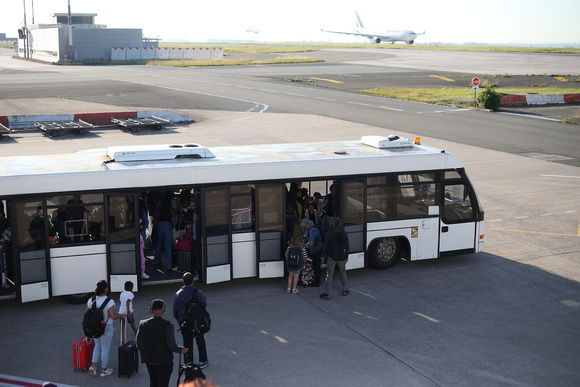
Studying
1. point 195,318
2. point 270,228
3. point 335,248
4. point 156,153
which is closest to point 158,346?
point 195,318

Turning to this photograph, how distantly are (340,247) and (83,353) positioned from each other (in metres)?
5.14

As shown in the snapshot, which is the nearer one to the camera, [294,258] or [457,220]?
[294,258]

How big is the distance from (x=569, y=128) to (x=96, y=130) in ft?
87.9

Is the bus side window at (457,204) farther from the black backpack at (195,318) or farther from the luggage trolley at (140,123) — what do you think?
the luggage trolley at (140,123)

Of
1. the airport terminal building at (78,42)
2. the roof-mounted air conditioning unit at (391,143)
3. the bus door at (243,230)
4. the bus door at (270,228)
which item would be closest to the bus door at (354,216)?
the bus door at (270,228)

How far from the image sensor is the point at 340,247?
12398 millimetres

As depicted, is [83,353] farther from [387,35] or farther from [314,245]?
[387,35]

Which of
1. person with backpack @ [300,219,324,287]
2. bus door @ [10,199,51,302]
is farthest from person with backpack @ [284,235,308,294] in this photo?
bus door @ [10,199,51,302]

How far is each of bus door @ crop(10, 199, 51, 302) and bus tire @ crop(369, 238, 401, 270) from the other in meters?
6.68

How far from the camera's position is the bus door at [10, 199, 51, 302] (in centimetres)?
1130

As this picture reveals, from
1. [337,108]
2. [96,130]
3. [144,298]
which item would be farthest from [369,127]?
[144,298]

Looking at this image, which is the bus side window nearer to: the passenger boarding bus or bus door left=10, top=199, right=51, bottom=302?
the passenger boarding bus

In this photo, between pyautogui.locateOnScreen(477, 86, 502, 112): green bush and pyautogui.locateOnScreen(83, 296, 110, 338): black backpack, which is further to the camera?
pyautogui.locateOnScreen(477, 86, 502, 112): green bush

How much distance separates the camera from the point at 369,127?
3569 cm
